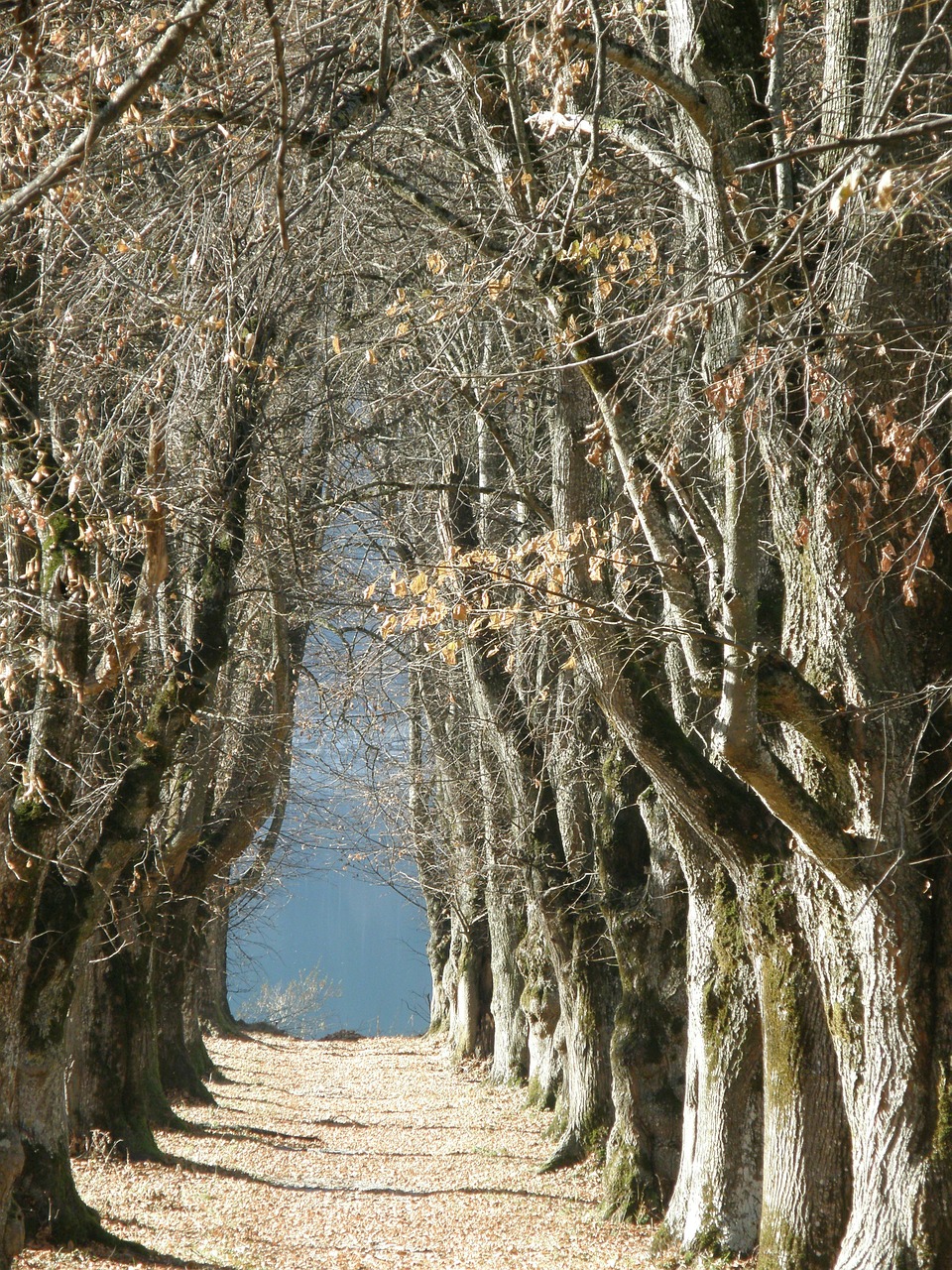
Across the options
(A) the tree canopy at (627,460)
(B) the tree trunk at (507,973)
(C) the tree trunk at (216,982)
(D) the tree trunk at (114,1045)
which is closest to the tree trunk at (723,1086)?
(A) the tree canopy at (627,460)

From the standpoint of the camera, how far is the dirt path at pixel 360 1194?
9320 millimetres

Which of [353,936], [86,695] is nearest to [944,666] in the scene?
[86,695]

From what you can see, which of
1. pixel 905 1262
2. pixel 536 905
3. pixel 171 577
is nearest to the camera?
pixel 905 1262

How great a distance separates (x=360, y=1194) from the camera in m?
12.2

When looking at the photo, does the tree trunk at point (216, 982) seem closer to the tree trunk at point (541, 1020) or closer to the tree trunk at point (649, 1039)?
the tree trunk at point (541, 1020)

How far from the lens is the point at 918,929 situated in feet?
19.0

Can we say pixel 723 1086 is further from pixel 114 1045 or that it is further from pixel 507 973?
pixel 507 973

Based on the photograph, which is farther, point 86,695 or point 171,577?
point 171,577

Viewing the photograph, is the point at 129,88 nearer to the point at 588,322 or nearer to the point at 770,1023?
the point at 588,322

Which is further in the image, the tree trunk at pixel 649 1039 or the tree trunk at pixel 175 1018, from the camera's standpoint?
the tree trunk at pixel 175 1018

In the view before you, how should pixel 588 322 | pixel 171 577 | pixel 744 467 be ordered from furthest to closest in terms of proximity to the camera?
1. pixel 171 577
2. pixel 588 322
3. pixel 744 467

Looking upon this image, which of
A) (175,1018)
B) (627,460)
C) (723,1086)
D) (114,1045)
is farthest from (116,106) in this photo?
(175,1018)

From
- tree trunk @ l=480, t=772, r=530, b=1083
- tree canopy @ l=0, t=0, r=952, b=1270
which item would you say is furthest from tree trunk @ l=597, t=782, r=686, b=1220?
tree trunk @ l=480, t=772, r=530, b=1083

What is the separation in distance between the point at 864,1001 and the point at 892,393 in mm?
2923
